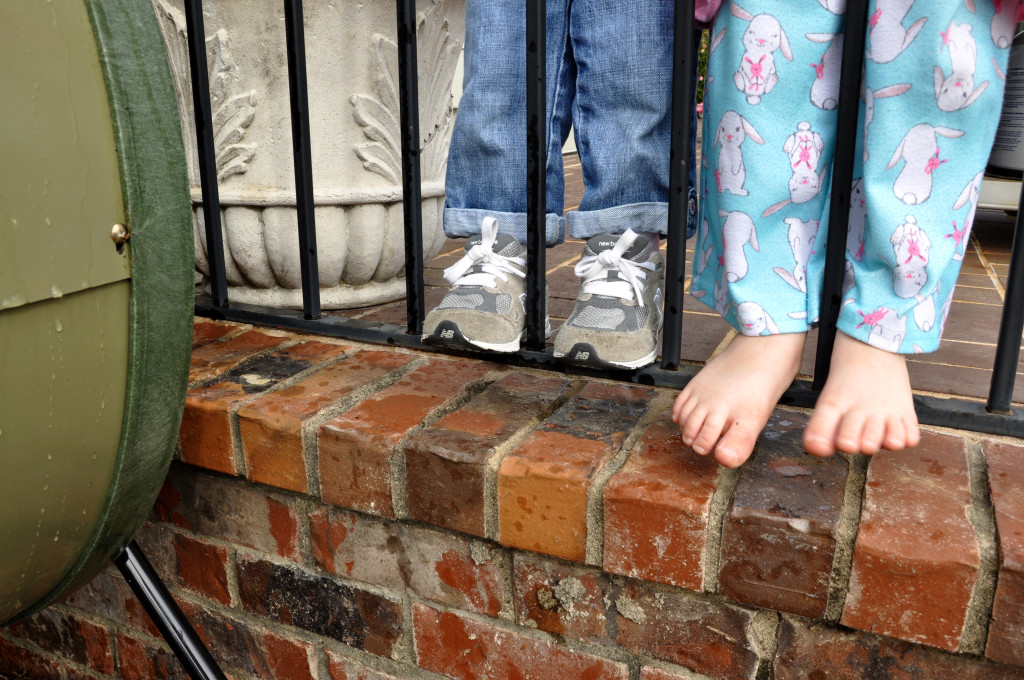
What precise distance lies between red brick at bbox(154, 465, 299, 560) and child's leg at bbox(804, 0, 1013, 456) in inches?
24.7

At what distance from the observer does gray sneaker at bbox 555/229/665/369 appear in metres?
0.95

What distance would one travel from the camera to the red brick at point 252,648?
1.04m

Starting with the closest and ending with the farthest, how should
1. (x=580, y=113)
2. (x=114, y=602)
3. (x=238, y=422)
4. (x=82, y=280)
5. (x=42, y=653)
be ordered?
(x=82, y=280) → (x=238, y=422) → (x=580, y=113) → (x=114, y=602) → (x=42, y=653)

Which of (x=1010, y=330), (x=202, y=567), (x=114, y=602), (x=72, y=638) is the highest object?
(x=1010, y=330)

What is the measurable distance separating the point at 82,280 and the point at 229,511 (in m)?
0.49

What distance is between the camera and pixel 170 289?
0.72 metres

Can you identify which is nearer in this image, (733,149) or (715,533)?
(715,533)

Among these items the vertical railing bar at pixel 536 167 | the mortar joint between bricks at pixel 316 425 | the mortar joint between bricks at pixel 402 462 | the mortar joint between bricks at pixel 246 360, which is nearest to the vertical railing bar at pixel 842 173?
the vertical railing bar at pixel 536 167

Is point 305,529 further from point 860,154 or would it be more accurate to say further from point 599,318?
point 860,154

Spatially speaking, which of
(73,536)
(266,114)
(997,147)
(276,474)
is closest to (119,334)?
(73,536)

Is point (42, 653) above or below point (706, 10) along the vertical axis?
below

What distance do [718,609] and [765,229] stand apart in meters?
0.40

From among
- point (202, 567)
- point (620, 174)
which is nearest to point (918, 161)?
point (620, 174)

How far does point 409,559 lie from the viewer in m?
0.92
